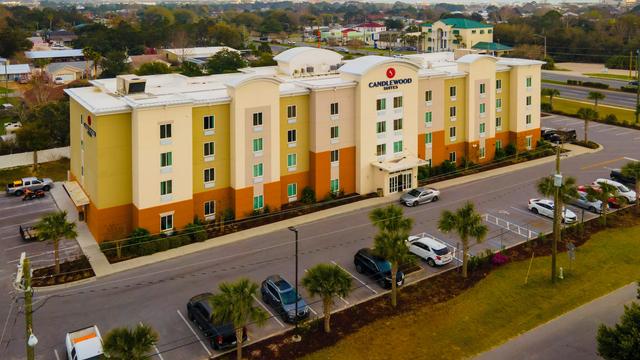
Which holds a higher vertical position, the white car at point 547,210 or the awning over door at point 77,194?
the awning over door at point 77,194

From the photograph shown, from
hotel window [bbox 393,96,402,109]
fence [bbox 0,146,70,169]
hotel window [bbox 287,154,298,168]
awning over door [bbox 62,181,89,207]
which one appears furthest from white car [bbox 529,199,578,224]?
fence [bbox 0,146,70,169]

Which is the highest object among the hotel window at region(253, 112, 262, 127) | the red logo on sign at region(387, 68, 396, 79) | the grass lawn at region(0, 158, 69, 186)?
the red logo on sign at region(387, 68, 396, 79)

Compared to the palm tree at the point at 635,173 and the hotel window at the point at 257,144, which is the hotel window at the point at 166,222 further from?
the palm tree at the point at 635,173

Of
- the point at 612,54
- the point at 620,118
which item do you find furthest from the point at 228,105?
the point at 612,54

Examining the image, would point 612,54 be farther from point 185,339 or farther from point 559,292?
point 185,339

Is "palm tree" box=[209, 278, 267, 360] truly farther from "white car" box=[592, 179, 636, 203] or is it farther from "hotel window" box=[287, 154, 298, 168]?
"white car" box=[592, 179, 636, 203]

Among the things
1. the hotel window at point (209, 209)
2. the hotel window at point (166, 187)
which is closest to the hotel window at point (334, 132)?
the hotel window at point (209, 209)
